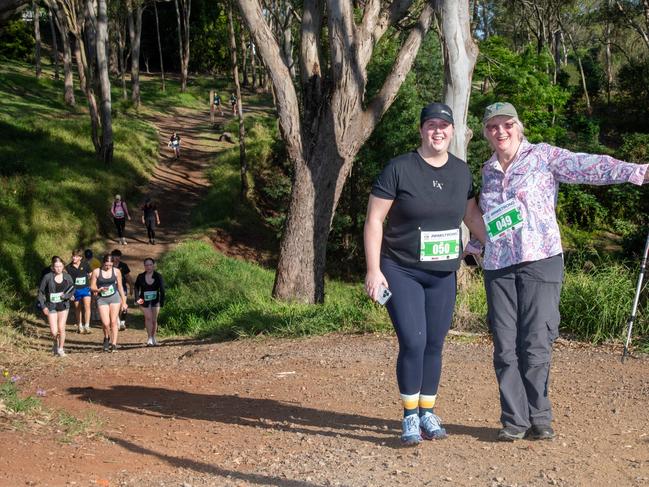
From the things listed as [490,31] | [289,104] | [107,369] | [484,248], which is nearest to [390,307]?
[484,248]

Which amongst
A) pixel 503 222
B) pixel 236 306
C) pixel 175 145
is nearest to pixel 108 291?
pixel 236 306

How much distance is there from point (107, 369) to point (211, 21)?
192 feet

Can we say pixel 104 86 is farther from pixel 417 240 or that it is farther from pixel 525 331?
pixel 525 331

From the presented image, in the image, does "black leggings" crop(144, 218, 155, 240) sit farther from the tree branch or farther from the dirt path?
the dirt path

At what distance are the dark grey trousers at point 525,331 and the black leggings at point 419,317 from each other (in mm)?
319

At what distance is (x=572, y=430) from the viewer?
18.4 ft

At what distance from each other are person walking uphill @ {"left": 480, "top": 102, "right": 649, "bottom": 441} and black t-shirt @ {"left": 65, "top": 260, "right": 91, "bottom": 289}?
37.4ft

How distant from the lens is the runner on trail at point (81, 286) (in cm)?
1526

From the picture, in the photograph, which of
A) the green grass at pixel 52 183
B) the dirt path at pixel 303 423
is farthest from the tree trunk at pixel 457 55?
the green grass at pixel 52 183

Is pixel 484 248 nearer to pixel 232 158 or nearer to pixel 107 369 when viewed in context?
pixel 107 369

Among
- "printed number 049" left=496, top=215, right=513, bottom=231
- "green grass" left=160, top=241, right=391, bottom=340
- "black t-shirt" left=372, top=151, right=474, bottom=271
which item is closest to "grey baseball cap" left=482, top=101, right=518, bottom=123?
"black t-shirt" left=372, top=151, right=474, bottom=271

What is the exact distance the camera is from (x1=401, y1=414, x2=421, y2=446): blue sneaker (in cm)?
522

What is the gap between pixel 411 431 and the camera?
17.2 feet

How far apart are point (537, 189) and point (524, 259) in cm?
43
